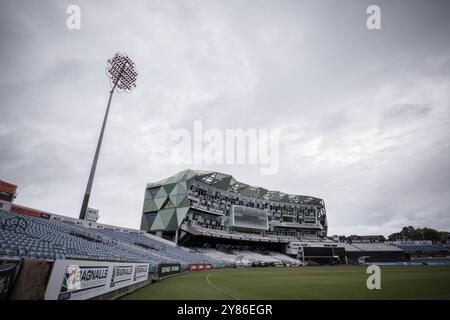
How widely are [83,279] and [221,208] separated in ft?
196

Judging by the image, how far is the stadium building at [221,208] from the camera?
5641 cm

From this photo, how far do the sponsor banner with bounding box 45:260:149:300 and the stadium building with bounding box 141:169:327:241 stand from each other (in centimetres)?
4426

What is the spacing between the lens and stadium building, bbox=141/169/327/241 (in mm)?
56406

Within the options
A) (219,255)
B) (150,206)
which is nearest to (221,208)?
(219,255)

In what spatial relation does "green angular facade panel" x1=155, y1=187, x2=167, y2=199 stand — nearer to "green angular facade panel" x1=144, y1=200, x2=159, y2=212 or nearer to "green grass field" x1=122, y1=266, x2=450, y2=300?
"green angular facade panel" x1=144, y1=200, x2=159, y2=212

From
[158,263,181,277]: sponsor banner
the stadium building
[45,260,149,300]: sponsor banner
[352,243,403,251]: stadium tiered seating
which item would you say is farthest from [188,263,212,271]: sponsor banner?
[352,243,403,251]: stadium tiered seating

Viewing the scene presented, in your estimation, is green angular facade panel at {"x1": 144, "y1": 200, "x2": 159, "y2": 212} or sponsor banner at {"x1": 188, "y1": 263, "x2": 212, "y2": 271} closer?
sponsor banner at {"x1": 188, "y1": 263, "x2": 212, "y2": 271}

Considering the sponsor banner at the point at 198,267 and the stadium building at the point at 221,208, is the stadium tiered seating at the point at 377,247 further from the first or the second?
the sponsor banner at the point at 198,267

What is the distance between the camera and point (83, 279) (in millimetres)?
7395

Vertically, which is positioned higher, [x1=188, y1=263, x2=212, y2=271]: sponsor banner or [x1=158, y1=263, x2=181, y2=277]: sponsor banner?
[x1=158, y1=263, x2=181, y2=277]: sponsor banner

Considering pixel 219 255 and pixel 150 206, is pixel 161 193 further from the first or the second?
pixel 219 255

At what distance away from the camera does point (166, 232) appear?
56844mm

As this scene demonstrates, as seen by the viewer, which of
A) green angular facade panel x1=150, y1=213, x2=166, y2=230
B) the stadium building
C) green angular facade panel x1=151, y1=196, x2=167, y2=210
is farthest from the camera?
green angular facade panel x1=151, y1=196, x2=167, y2=210

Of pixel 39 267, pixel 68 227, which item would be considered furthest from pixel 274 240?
pixel 39 267
